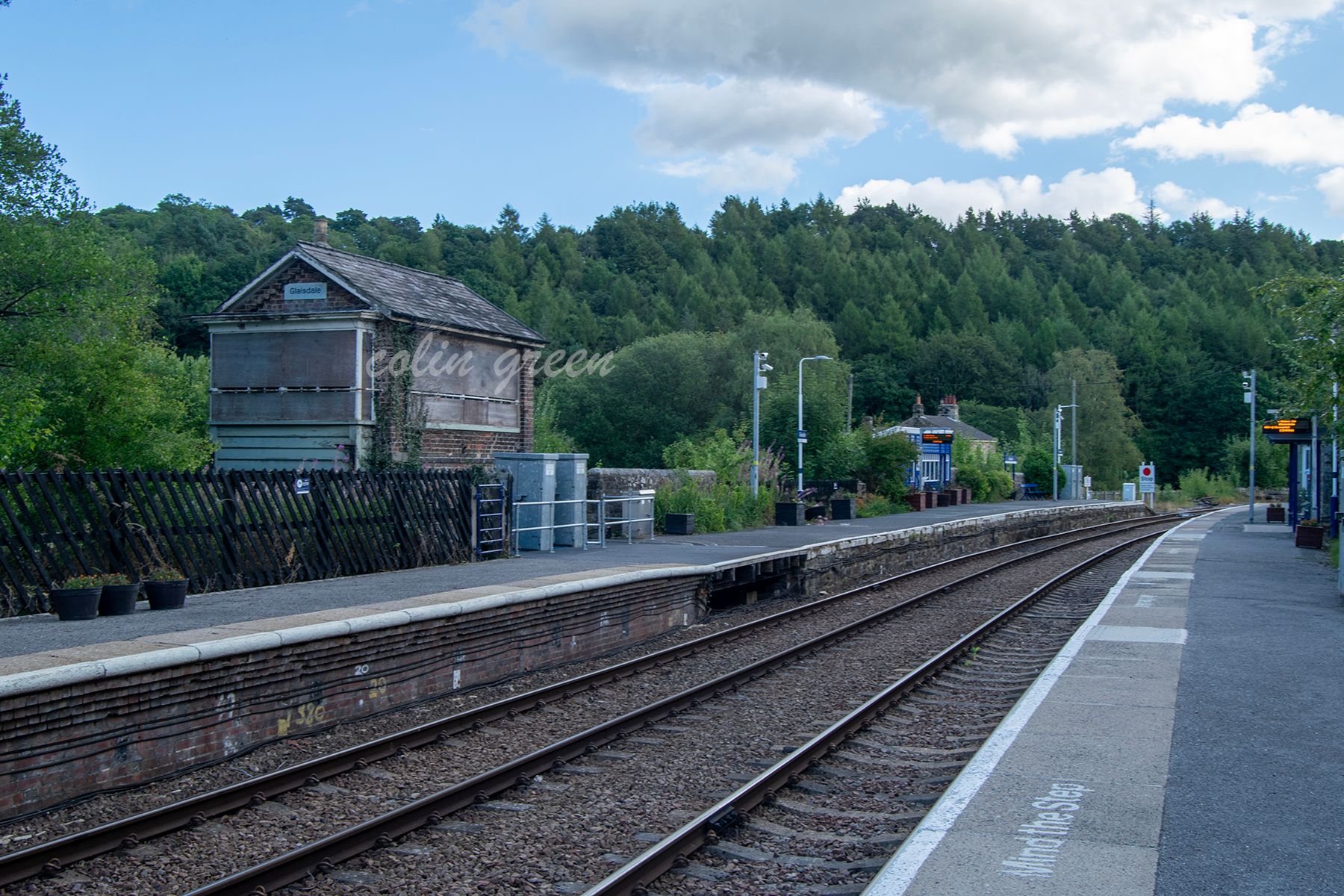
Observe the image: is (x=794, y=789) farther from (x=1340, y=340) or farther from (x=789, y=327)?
(x=789, y=327)

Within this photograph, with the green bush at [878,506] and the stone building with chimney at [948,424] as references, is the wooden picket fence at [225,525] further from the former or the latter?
the stone building with chimney at [948,424]

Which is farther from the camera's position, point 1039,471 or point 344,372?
point 1039,471

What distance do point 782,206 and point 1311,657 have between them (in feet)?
433

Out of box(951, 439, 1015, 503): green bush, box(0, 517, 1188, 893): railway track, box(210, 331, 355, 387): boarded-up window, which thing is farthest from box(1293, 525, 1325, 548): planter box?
box(210, 331, 355, 387): boarded-up window

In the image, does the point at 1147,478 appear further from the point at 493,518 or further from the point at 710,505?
the point at 493,518

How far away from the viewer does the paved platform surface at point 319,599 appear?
332 inches

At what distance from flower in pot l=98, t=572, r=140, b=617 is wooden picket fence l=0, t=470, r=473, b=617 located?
57 centimetres

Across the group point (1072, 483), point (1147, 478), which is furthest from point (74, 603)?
point (1072, 483)

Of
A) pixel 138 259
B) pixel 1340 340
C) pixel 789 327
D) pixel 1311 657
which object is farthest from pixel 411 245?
pixel 1311 657

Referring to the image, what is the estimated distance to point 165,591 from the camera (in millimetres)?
11148

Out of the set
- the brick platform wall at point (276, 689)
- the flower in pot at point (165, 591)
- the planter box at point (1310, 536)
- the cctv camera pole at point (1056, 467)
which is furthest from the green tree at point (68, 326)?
the cctv camera pole at point (1056, 467)

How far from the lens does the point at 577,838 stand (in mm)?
6305

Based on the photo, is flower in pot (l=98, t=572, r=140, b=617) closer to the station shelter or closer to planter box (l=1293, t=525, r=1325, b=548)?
planter box (l=1293, t=525, r=1325, b=548)

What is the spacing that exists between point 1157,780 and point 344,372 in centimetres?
1866
